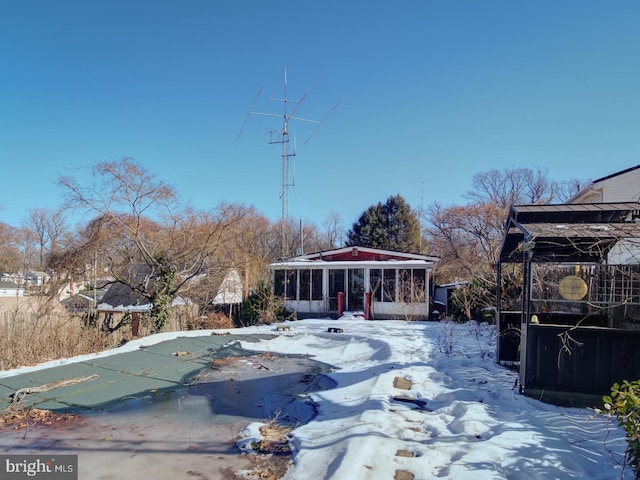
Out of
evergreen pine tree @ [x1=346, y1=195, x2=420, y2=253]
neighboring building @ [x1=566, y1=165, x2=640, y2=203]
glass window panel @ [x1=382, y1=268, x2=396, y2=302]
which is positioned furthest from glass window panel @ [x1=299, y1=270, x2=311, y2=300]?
evergreen pine tree @ [x1=346, y1=195, x2=420, y2=253]

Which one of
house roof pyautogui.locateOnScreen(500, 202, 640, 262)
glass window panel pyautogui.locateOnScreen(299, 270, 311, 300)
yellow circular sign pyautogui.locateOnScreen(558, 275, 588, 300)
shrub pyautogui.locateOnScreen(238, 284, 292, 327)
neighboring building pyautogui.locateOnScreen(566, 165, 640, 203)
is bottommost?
shrub pyautogui.locateOnScreen(238, 284, 292, 327)

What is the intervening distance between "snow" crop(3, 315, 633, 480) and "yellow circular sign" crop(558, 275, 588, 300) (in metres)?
1.44

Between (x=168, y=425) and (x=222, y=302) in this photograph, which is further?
(x=222, y=302)

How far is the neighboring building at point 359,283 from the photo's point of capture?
683 inches

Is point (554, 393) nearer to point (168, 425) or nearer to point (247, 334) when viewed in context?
point (168, 425)

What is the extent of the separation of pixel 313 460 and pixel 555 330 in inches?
144

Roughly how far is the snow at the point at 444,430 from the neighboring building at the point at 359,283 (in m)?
9.00

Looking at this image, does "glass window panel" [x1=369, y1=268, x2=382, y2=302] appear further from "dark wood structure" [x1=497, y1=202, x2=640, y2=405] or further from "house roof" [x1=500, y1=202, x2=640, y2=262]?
"dark wood structure" [x1=497, y1=202, x2=640, y2=405]

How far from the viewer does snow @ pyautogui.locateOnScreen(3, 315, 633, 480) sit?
137 inches

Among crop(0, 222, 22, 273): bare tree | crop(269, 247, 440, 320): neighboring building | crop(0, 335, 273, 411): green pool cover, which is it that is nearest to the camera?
crop(0, 335, 273, 411): green pool cover

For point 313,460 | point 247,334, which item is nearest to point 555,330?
point 313,460

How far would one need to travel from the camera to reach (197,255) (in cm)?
1460

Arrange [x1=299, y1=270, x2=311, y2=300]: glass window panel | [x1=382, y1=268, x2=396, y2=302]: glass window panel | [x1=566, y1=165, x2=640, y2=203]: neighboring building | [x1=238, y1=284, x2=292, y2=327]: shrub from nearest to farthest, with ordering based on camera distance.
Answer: [x1=566, y1=165, x2=640, y2=203]: neighboring building
[x1=238, y1=284, x2=292, y2=327]: shrub
[x1=382, y1=268, x2=396, y2=302]: glass window panel
[x1=299, y1=270, x2=311, y2=300]: glass window panel

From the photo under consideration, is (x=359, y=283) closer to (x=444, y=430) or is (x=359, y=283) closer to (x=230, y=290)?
(x=230, y=290)
